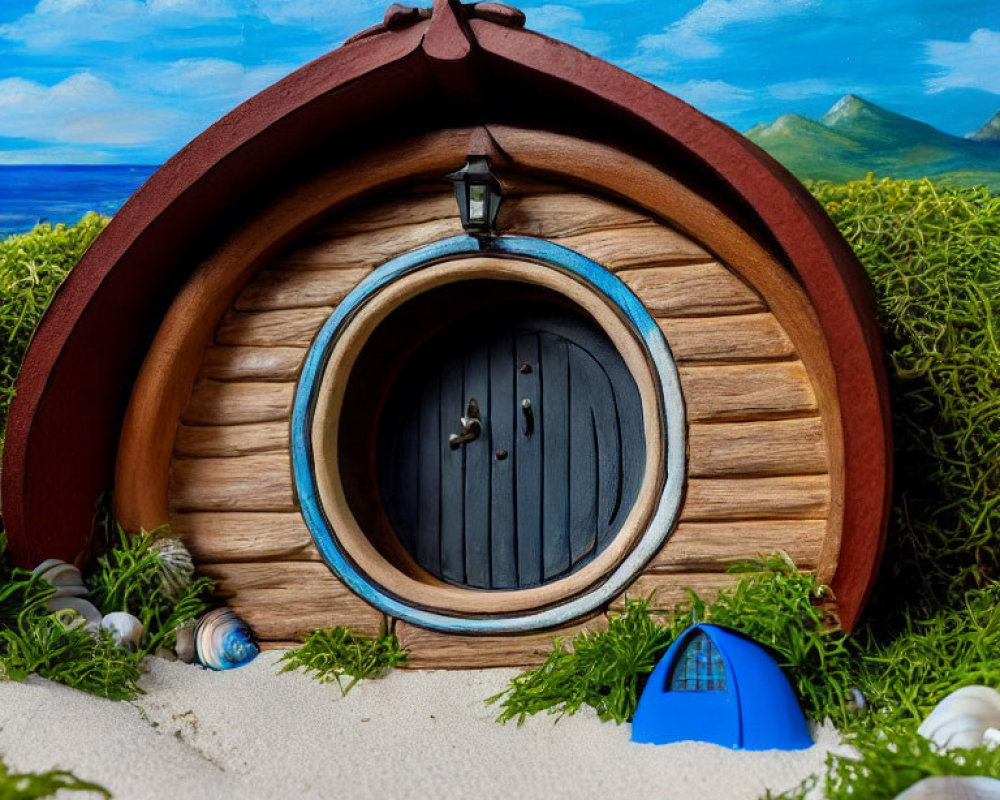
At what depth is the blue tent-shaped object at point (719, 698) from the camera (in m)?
2.51

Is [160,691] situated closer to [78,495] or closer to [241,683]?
[241,683]

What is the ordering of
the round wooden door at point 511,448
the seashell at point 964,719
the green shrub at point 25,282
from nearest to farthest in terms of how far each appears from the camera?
1. the seashell at point 964,719
2. the round wooden door at point 511,448
3. the green shrub at point 25,282

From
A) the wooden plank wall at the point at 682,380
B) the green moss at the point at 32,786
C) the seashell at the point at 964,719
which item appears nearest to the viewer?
the green moss at the point at 32,786

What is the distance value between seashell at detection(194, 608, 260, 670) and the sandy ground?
0.07m

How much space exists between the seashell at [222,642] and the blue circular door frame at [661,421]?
1.24 feet

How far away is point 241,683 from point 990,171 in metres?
5.48

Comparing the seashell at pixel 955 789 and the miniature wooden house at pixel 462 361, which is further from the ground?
the miniature wooden house at pixel 462 361

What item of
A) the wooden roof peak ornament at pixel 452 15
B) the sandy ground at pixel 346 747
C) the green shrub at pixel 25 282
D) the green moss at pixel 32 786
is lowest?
the sandy ground at pixel 346 747

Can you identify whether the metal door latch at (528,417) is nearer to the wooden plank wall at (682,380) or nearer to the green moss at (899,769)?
the wooden plank wall at (682,380)

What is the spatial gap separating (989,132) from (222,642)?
217 inches

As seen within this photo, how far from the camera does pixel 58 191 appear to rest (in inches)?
281

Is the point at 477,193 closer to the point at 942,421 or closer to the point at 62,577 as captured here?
the point at 942,421

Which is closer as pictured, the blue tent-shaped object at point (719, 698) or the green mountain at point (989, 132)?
the blue tent-shaped object at point (719, 698)

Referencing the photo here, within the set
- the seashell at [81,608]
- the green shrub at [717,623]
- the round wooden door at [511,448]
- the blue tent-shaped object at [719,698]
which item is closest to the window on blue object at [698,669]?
the blue tent-shaped object at [719,698]
